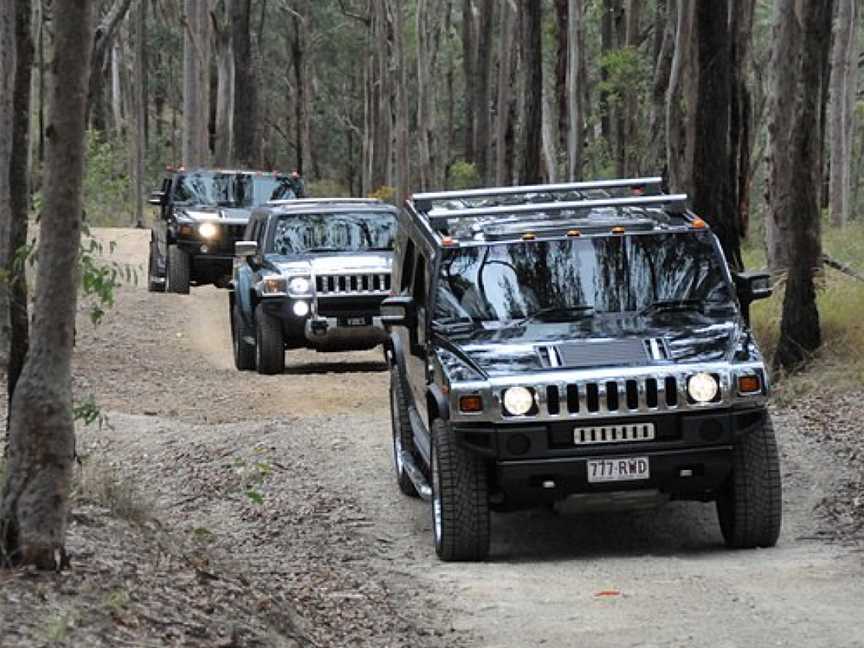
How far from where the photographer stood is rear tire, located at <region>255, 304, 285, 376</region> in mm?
18500

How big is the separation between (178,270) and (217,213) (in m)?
1.36

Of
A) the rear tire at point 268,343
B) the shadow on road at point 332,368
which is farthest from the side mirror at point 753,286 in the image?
the shadow on road at point 332,368

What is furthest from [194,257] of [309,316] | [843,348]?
[843,348]

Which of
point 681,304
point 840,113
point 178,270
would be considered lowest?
point 178,270

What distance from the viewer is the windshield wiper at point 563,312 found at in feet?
33.1

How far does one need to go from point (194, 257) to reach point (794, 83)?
38.4 feet

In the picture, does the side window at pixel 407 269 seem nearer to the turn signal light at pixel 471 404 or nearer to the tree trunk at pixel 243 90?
the turn signal light at pixel 471 404

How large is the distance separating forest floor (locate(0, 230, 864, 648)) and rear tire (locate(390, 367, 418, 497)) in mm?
171

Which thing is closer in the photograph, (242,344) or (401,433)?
(401,433)

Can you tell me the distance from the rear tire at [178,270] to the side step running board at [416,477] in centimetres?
1582

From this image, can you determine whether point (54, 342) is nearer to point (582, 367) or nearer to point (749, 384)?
point (582, 367)

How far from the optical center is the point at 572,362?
30.6 ft

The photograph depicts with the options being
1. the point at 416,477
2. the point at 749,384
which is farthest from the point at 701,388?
the point at 416,477

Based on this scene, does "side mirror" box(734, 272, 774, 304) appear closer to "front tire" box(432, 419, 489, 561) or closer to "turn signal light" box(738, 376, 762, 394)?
"turn signal light" box(738, 376, 762, 394)
